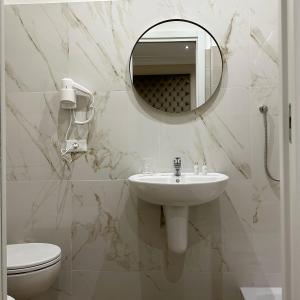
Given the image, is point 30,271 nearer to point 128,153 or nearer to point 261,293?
point 128,153

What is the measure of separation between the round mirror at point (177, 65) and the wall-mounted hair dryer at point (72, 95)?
0.29 meters

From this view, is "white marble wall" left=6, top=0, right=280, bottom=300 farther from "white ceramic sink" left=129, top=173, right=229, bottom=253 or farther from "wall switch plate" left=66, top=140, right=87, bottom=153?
"white ceramic sink" left=129, top=173, right=229, bottom=253

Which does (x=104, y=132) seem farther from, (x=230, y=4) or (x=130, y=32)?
(x=230, y=4)

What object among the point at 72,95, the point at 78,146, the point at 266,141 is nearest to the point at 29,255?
the point at 78,146

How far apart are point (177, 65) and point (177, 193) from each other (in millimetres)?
823

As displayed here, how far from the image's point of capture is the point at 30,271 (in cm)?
148

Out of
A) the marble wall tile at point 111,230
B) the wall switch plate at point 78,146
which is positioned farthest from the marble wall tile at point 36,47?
the marble wall tile at point 111,230

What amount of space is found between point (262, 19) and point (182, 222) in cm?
130

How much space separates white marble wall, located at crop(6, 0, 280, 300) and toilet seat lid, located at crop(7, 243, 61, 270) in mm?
192

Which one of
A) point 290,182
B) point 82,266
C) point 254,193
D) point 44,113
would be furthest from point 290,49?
point 82,266

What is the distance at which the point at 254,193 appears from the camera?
1.89 metres

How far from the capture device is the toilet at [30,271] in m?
1.46

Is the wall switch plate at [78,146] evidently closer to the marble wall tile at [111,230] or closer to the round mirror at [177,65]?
the marble wall tile at [111,230]

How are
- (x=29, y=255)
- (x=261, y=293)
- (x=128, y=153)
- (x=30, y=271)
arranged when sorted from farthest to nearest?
(x=128, y=153)
(x=261, y=293)
(x=29, y=255)
(x=30, y=271)
